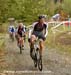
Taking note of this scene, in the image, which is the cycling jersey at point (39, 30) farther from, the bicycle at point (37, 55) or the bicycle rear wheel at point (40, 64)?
the bicycle rear wheel at point (40, 64)

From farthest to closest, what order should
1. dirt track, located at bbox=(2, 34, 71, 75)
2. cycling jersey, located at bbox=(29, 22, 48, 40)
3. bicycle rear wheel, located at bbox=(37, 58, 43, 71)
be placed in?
cycling jersey, located at bbox=(29, 22, 48, 40), bicycle rear wheel, located at bbox=(37, 58, 43, 71), dirt track, located at bbox=(2, 34, 71, 75)

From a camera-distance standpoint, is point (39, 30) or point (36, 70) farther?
point (39, 30)

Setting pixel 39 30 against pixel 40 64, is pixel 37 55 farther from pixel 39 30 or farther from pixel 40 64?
pixel 39 30

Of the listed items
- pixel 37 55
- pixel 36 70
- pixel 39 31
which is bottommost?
pixel 36 70

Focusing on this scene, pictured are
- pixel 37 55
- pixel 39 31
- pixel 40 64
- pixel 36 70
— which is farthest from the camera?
pixel 37 55

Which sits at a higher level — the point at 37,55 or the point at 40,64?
the point at 37,55

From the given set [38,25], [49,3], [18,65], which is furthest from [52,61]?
[49,3]

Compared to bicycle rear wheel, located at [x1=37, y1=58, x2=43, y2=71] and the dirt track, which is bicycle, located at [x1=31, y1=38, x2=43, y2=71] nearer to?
bicycle rear wheel, located at [x1=37, y1=58, x2=43, y2=71]

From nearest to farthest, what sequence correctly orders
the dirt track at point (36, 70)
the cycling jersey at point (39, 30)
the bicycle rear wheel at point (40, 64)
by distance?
1. the dirt track at point (36, 70)
2. the bicycle rear wheel at point (40, 64)
3. the cycling jersey at point (39, 30)

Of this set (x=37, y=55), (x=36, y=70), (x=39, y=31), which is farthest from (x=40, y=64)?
(x=39, y=31)

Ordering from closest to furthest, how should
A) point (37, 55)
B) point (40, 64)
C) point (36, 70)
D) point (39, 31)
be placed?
1. point (36, 70)
2. point (40, 64)
3. point (39, 31)
4. point (37, 55)

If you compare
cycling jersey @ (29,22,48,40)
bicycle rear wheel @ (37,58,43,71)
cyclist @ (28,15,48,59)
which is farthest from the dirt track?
cycling jersey @ (29,22,48,40)

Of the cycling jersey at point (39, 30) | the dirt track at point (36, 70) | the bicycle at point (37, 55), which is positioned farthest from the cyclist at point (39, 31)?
the dirt track at point (36, 70)

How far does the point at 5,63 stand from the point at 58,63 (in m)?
2.21
